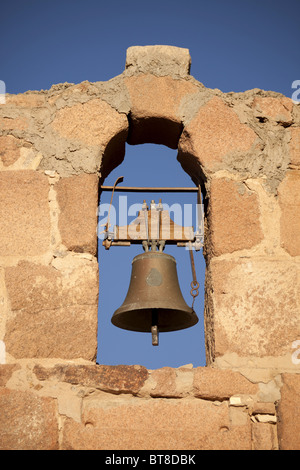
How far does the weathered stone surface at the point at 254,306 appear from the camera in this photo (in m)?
3.00

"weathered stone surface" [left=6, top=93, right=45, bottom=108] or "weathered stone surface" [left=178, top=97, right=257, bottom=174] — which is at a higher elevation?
"weathered stone surface" [left=6, top=93, right=45, bottom=108]

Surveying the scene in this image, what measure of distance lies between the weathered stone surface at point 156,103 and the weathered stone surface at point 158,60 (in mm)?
51

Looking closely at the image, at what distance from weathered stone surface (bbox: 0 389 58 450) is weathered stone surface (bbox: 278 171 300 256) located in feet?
4.50

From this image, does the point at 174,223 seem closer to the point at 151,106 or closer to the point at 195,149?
the point at 195,149

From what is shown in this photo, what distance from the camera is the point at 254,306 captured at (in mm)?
3070

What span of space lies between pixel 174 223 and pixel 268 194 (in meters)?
0.52

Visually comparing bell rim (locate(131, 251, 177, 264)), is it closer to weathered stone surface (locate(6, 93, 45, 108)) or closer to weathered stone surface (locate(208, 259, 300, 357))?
weathered stone surface (locate(208, 259, 300, 357))

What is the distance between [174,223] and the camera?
135 inches

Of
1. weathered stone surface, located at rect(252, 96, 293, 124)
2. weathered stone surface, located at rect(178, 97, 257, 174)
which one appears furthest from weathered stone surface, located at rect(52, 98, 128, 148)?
weathered stone surface, located at rect(252, 96, 293, 124)

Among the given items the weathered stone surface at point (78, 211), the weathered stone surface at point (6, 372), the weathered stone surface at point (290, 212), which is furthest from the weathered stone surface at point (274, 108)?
the weathered stone surface at point (6, 372)

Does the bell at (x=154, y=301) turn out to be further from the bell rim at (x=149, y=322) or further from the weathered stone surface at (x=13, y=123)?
the weathered stone surface at (x=13, y=123)

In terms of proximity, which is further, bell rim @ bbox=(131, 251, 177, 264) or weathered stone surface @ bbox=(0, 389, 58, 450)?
bell rim @ bbox=(131, 251, 177, 264)

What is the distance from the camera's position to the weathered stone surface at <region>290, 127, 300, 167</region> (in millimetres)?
3410
